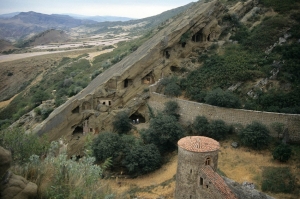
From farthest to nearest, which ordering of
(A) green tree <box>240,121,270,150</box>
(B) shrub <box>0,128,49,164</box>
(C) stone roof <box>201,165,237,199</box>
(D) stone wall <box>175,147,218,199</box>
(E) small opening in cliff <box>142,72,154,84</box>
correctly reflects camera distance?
(E) small opening in cliff <box>142,72,154,84</box> → (A) green tree <box>240,121,270,150</box> → (D) stone wall <box>175,147,218,199</box> → (C) stone roof <box>201,165,237,199</box> → (B) shrub <box>0,128,49,164</box>

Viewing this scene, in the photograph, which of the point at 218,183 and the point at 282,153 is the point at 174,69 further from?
the point at 218,183

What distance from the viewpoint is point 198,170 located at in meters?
15.6

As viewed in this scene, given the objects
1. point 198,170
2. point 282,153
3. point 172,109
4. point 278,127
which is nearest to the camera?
point 198,170

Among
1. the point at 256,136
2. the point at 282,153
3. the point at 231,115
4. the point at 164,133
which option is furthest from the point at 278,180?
the point at 164,133

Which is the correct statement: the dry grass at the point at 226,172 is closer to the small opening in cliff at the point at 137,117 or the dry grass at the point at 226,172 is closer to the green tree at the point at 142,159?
the green tree at the point at 142,159

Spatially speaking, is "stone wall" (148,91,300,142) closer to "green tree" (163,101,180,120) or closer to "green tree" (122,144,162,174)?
"green tree" (163,101,180,120)

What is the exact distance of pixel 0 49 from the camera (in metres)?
87.5

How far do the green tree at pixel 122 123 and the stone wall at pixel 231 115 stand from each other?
9.18ft

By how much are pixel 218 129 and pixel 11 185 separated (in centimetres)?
1718

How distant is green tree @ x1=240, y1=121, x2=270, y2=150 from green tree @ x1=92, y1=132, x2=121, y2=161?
9437 millimetres

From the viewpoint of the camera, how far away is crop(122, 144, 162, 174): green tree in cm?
2178

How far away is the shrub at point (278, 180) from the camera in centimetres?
1712

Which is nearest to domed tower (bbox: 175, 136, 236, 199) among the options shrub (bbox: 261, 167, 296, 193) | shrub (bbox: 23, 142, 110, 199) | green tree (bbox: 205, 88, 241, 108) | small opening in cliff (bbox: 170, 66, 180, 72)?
shrub (bbox: 261, 167, 296, 193)

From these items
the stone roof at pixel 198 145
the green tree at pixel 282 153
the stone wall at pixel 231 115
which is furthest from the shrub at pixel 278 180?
the stone roof at pixel 198 145
